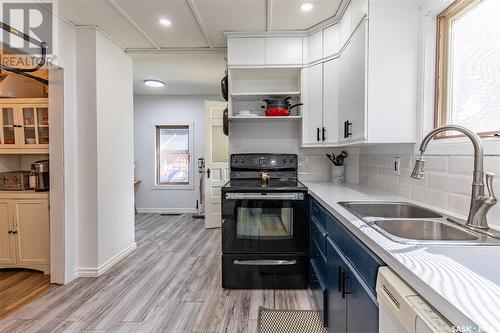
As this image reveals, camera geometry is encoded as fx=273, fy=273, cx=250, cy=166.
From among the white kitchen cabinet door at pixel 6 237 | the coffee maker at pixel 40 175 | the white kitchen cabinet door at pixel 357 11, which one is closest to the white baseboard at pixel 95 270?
the white kitchen cabinet door at pixel 6 237

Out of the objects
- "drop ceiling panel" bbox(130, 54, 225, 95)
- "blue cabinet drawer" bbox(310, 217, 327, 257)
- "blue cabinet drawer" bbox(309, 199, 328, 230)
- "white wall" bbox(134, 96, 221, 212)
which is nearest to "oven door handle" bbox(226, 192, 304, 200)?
"blue cabinet drawer" bbox(309, 199, 328, 230)

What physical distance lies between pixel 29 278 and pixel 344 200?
9.97 ft

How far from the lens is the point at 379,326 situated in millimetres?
878

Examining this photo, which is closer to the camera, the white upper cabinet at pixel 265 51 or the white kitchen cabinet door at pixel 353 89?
the white kitchen cabinet door at pixel 353 89

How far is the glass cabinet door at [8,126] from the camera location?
9.15ft

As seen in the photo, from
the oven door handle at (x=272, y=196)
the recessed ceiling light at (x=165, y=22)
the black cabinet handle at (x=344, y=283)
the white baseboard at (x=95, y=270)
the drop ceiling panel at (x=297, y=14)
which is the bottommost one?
the white baseboard at (x=95, y=270)

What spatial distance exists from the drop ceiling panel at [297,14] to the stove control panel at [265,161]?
51.0 inches

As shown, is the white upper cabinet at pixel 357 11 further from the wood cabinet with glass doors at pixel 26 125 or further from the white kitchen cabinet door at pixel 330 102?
the wood cabinet with glass doors at pixel 26 125

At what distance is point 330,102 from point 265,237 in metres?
1.44

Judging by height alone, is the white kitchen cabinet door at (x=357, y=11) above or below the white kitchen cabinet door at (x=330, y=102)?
above

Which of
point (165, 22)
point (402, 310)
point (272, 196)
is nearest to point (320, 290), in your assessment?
point (272, 196)

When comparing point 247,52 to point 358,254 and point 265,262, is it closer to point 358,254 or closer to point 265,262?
point 265,262

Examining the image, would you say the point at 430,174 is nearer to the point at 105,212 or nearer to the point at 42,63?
the point at 105,212

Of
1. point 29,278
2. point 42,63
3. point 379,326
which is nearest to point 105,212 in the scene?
point 29,278
